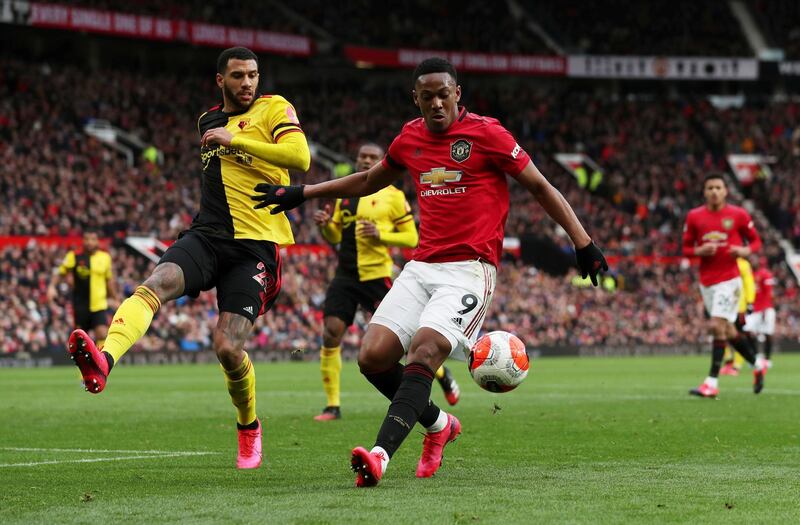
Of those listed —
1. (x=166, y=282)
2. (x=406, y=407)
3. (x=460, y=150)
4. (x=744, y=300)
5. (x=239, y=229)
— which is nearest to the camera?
(x=406, y=407)

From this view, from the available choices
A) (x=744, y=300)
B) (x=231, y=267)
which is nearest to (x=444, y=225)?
(x=231, y=267)

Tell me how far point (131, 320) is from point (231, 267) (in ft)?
3.19

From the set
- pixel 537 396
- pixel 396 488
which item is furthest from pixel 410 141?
pixel 537 396

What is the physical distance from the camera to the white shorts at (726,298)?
15086 mm

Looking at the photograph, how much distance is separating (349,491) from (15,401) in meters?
10.4

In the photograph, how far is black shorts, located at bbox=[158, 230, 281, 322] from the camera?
7.73 metres

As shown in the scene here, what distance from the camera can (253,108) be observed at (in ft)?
27.1

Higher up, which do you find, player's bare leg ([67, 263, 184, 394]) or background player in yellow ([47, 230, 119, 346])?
player's bare leg ([67, 263, 184, 394])

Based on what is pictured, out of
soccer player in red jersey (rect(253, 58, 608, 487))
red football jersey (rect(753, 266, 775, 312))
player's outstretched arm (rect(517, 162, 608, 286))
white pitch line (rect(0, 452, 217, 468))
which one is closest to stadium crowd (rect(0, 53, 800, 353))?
red football jersey (rect(753, 266, 775, 312))

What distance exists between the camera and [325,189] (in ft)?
24.6

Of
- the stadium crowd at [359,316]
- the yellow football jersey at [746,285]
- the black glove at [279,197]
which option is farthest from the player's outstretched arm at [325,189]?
the stadium crowd at [359,316]

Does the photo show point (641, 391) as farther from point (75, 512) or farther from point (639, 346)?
point (639, 346)

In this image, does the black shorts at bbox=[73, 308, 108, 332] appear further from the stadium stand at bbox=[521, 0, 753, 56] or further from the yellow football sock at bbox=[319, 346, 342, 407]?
the stadium stand at bbox=[521, 0, 753, 56]

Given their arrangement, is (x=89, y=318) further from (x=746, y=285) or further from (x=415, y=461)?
(x=415, y=461)
